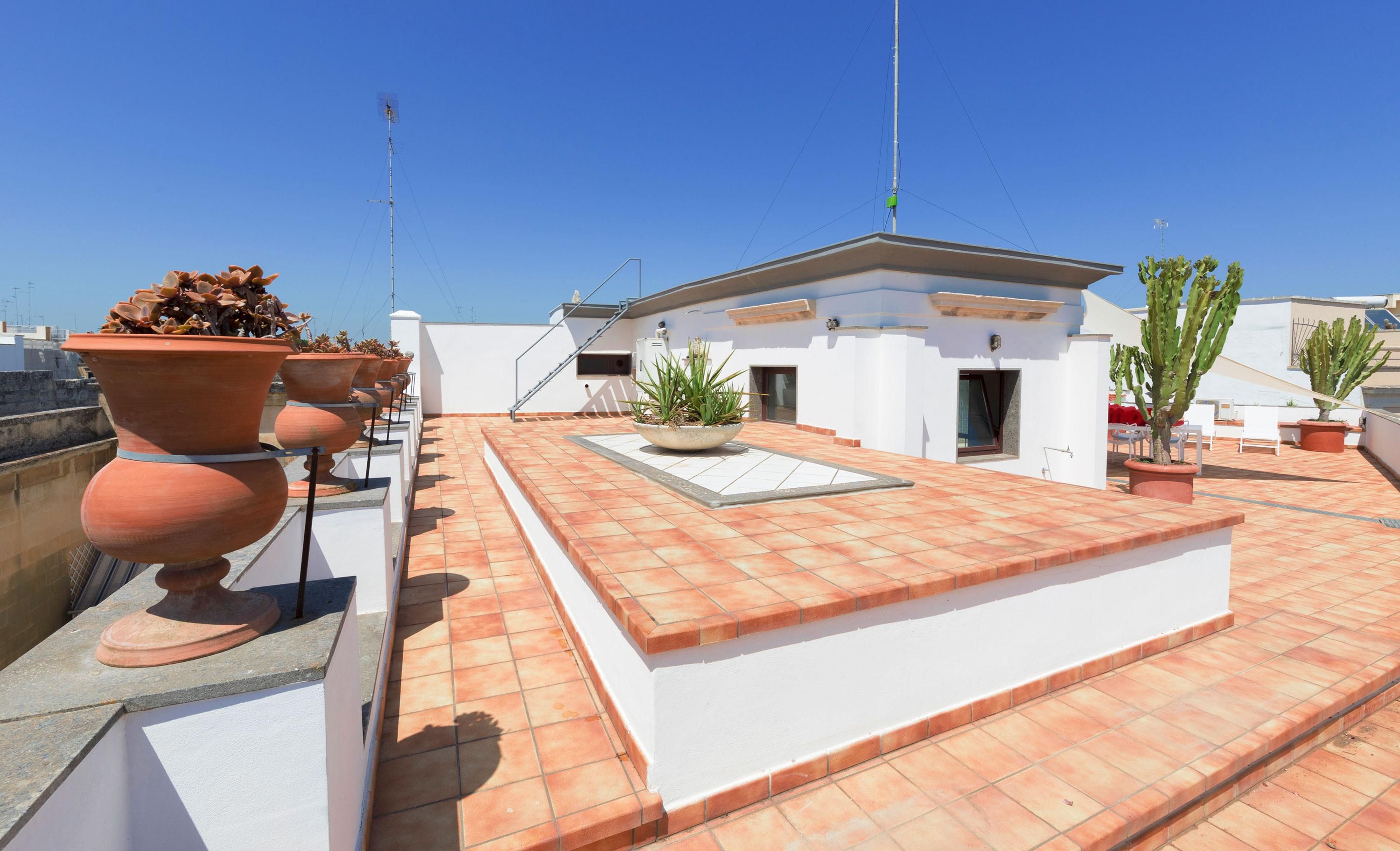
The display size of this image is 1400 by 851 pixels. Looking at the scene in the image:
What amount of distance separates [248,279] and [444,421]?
1473 centimetres

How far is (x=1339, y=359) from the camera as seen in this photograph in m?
14.0

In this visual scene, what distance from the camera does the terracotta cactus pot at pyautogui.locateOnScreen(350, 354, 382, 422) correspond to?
5.02m

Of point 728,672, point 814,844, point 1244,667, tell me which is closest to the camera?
point 814,844

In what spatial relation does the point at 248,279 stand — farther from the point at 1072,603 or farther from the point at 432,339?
the point at 432,339

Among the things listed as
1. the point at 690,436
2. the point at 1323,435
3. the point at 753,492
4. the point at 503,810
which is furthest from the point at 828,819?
the point at 1323,435

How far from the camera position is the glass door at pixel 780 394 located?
10.2 meters

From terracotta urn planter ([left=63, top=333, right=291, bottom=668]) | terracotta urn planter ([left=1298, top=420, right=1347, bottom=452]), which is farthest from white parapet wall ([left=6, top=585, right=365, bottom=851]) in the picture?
terracotta urn planter ([left=1298, top=420, right=1347, bottom=452])

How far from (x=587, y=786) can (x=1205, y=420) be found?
650 inches

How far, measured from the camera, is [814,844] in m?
2.21

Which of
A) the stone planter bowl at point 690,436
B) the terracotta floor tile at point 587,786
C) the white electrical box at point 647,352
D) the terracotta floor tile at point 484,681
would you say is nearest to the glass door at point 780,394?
the white electrical box at point 647,352

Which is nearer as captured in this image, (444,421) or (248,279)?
(248,279)

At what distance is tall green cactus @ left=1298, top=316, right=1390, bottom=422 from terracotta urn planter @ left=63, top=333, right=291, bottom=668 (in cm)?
1864

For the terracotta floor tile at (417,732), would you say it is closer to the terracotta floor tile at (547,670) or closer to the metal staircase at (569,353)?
the terracotta floor tile at (547,670)

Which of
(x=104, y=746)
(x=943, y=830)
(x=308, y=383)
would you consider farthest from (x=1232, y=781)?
(x=308, y=383)
